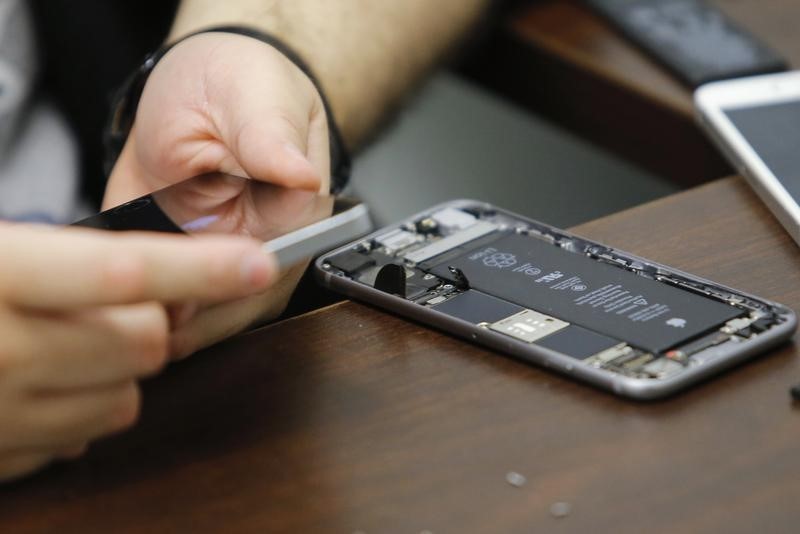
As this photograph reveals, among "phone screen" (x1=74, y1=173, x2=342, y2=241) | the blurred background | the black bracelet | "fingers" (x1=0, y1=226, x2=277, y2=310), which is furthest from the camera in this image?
the blurred background

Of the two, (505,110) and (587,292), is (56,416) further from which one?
(505,110)

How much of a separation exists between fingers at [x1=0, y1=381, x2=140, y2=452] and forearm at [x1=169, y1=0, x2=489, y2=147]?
0.44 metres

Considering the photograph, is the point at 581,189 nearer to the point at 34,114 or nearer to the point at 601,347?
the point at 34,114

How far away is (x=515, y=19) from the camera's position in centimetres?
87

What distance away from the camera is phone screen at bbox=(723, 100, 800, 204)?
1.81 feet

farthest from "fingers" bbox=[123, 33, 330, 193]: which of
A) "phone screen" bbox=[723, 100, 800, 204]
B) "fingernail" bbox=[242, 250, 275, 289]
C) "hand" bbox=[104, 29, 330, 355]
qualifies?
"phone screen" bbox=[723, 100, 800, 204]

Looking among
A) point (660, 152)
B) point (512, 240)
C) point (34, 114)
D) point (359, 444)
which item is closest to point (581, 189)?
point (660, 152)

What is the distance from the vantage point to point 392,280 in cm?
47

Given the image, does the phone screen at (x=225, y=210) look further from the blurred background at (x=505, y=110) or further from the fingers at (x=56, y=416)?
the blurred background at (x=505, y=110)

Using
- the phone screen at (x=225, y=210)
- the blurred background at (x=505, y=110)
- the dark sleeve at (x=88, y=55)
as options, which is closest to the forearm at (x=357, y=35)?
the blurred background at (x=505, y=110)

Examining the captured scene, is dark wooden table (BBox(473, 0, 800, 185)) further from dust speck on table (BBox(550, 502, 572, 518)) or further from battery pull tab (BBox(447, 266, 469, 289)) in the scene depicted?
dust speck on table (BBox(550, 502, 572, 518))

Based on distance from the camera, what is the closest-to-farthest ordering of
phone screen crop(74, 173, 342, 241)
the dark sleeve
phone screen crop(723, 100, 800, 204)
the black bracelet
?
phone screen crop(74, 173, 342, 241) → phone screen crop(723, 100, 800, 204) → the black bracelet → the dark sleeve

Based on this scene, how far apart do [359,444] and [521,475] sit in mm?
58

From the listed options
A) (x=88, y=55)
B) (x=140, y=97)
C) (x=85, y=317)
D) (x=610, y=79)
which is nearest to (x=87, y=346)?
(x=85, y=317)
